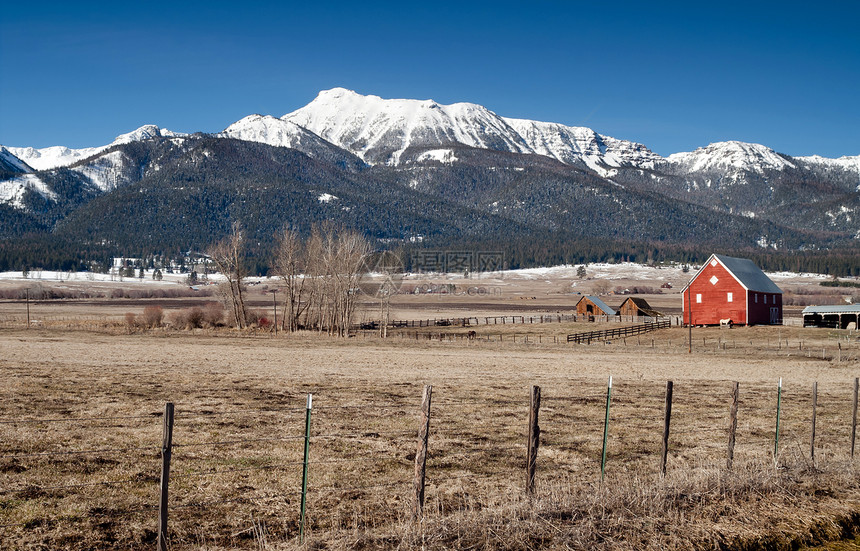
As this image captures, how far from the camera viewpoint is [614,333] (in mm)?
76125

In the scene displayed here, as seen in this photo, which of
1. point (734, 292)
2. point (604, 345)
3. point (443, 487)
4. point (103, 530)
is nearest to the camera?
point (103, 530)

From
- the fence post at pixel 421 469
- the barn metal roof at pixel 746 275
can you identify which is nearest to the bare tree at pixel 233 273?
the barn metal roof at pixel 746 275

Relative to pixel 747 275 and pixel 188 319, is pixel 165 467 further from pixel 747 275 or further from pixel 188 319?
pixel 747 275

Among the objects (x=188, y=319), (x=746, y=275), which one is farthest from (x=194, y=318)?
(x=746, y=275)

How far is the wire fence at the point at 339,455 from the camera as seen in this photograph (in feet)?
34.7

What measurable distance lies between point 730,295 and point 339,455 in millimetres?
72976

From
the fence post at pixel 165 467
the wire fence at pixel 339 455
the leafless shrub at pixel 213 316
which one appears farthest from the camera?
the leafless shrub at pixel 213 316

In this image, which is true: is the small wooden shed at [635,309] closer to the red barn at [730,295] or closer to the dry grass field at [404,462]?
the red barn at [730,295]

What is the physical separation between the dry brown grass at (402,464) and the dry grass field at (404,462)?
49 millimetres

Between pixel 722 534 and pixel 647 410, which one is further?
pixel 647 410

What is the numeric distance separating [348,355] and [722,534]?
41619mm

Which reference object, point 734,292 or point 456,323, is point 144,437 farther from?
point 456,323

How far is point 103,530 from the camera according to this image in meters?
9.86

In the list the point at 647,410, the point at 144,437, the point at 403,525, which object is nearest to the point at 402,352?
the point at 647,410
